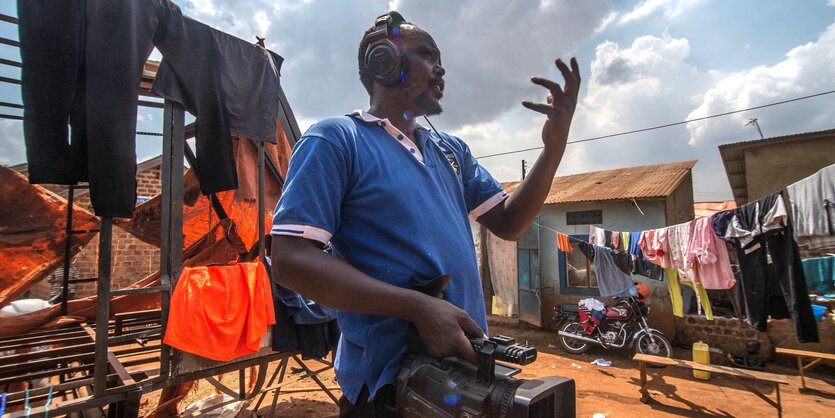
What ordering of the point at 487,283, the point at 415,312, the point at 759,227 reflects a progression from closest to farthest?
the point at 415,312 < the point at 759,227 < the point at 487,283

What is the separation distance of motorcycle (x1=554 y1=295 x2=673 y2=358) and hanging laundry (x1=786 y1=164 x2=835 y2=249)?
401 cm

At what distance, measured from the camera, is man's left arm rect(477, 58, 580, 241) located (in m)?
1.32

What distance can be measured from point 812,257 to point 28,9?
39.0ft

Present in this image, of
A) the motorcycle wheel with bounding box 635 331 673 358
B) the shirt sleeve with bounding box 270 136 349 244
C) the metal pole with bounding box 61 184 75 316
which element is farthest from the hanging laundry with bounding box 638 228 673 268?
the metal pole with bounding box 61 184 75 316

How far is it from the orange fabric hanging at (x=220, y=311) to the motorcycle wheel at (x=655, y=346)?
8675mm

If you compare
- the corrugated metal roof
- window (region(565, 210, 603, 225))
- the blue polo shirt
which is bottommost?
the blue polo shirt

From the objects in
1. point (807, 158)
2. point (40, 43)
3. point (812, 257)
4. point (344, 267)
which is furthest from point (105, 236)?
point (807, 158)

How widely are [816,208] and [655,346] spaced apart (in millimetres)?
4514

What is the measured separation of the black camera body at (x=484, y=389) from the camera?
30.0 inches

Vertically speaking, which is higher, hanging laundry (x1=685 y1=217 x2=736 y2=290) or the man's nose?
the man's nose

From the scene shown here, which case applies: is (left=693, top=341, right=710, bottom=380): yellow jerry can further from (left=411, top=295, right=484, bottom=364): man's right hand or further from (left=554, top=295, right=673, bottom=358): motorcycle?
(left=411, top=295, right=484, bottom=364): man's right hand

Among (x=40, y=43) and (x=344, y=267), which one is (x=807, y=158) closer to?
(x=344, y=267)

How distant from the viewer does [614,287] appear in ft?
32.3

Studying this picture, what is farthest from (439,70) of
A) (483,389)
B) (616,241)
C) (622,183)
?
(622,183)
